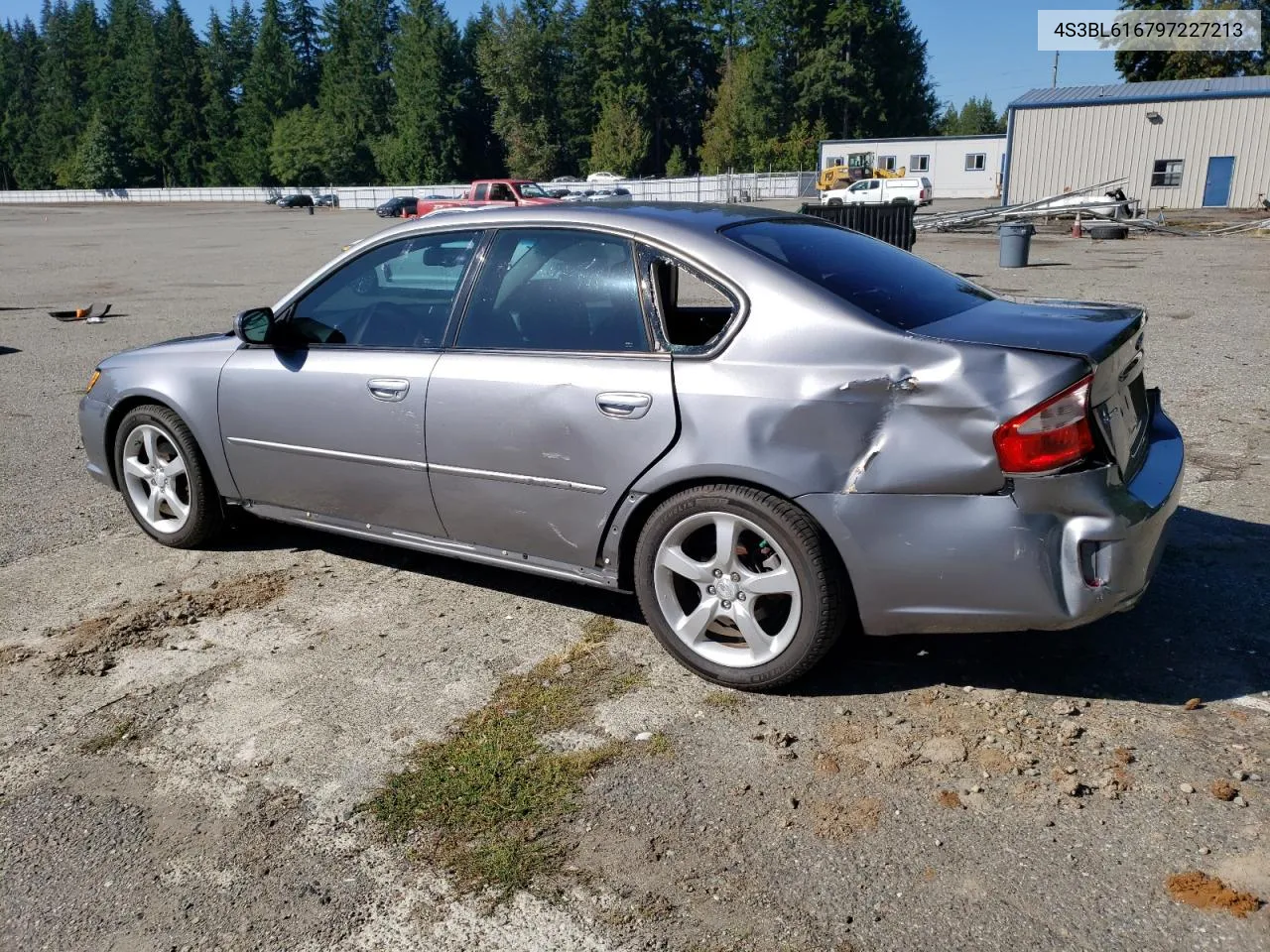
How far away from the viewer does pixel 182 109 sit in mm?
115250

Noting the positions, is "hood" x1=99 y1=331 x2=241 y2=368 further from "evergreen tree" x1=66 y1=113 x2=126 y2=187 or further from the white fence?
"evergreen tree" x1=66 y1=113 x2=126 y2=187

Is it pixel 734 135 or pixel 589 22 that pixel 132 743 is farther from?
pixel 589 22

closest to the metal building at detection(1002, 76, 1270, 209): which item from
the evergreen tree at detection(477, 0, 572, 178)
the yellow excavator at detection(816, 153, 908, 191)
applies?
the yellow excavator at detection(816, 153, 908, 191)

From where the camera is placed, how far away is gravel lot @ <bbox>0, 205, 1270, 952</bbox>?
254 cm

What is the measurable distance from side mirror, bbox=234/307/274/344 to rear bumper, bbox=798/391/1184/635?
102 inches

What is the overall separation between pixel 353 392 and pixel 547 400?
983mm

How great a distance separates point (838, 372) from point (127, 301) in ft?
54.1

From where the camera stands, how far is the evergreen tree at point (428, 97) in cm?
9256

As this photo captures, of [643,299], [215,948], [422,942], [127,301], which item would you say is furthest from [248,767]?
[127,301]

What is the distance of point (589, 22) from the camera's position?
291 feet

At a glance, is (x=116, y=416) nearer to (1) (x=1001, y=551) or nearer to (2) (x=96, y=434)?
(2) (x=96, y=434)

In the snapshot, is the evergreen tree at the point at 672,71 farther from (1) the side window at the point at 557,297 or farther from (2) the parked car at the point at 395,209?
(1) the side window at the point at 557,297

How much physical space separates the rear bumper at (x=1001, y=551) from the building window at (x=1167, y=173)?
44197 mm

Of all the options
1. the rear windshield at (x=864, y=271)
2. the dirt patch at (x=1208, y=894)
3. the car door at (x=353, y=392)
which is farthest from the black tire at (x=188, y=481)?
the dirt patch at (x=1208, y=894)
